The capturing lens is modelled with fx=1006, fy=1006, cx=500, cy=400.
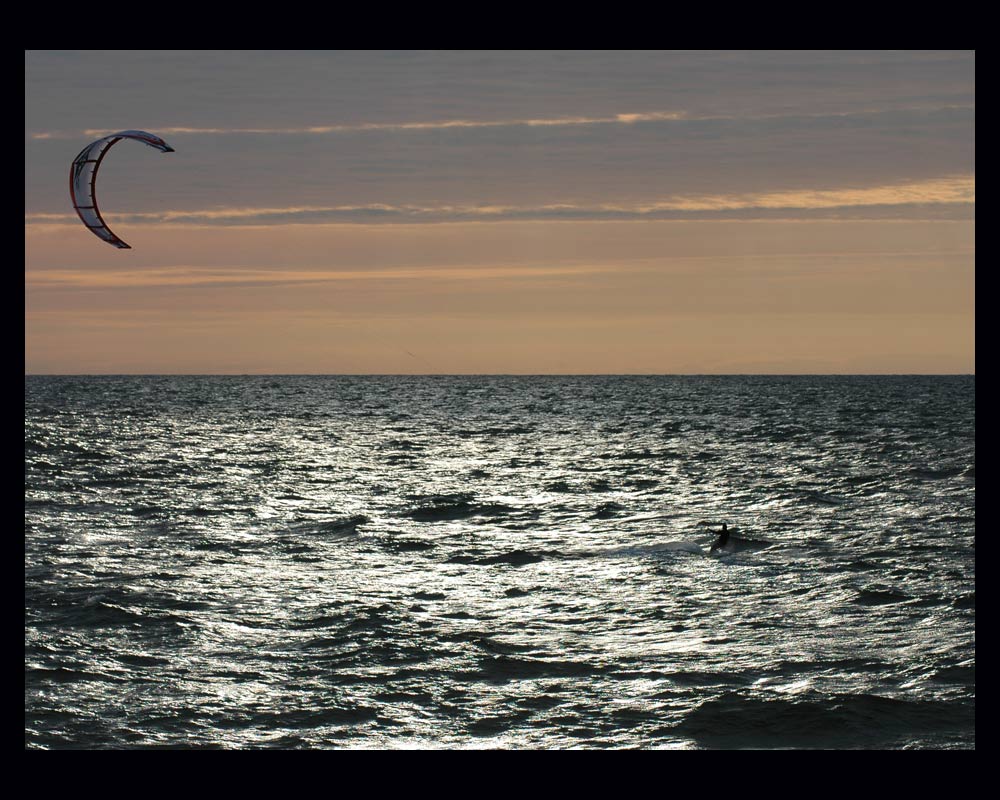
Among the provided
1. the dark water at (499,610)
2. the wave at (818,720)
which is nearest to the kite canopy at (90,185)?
the dark water at (499,610)

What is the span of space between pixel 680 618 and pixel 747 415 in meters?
82.0

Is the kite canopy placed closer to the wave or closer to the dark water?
the dark water

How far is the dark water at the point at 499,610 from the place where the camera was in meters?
12.9

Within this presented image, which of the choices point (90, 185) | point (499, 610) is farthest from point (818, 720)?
point (90, 185)

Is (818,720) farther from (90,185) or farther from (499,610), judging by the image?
(90,185)

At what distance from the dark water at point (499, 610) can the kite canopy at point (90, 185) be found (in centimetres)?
752

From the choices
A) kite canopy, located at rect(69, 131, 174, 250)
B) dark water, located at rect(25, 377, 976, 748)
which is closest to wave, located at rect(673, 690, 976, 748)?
dark water, located at rect(25, 377, 976, 748)

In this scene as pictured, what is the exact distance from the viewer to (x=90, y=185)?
75.9 feet

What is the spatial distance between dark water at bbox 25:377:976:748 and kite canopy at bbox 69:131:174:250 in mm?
7522

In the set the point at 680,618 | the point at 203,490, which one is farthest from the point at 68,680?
the point at 203,490

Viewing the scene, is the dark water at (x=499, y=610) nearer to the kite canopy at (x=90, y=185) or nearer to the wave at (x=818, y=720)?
the wave at (x=818, y=720)

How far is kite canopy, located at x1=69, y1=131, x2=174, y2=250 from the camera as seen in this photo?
22.5 meters

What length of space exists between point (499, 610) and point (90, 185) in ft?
45.0
